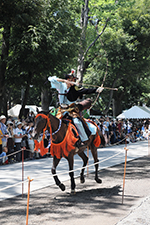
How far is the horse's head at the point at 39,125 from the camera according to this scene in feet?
20.5

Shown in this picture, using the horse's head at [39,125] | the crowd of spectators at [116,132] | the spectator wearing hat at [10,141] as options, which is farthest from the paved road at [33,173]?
the crowd of spectators at [116,132]

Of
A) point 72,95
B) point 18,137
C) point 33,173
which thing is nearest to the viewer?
point 72,95

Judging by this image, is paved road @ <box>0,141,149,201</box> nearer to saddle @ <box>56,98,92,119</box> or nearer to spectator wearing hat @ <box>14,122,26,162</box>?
spectator wearing hat @ <box>14,122,26,162</box>

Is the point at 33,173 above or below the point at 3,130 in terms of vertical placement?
below

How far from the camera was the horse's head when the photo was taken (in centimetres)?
626

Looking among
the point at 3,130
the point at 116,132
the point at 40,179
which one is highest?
the point at 3,130

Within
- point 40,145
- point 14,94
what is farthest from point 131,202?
point 14,94

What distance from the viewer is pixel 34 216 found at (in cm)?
547

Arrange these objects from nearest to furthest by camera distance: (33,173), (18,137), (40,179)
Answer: (40,179) < (33,173) < (18,137)

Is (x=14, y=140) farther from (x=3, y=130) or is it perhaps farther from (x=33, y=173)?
(x=33, y=173)

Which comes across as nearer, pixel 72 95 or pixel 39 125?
pixel 39 125

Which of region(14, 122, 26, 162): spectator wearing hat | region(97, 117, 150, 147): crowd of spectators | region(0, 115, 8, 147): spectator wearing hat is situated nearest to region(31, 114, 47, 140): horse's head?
region(0, 115, 8, 147): spectator wearing hat

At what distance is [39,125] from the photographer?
6.38 meters

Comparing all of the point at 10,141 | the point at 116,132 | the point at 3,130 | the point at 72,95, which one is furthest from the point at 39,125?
the point at 116,132
